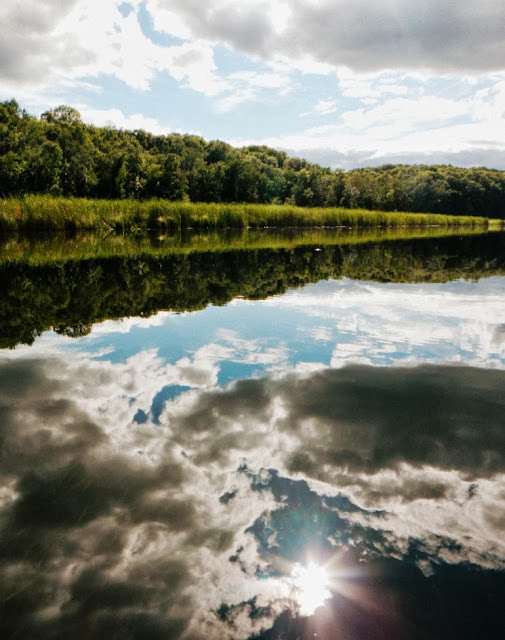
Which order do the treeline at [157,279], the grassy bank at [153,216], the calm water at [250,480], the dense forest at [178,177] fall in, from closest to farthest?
the calm water at [250,480]
the treeline at [157,279]
the grassy bank at [153,216]
the dense forest at [178,177]

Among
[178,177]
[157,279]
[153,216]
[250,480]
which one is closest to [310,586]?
[250,480]

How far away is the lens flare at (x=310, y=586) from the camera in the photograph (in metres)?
1.87

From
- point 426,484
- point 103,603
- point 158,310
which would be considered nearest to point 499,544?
point 426,484

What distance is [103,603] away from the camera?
1.86m

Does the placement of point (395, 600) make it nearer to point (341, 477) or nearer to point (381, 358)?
point (341, 477)

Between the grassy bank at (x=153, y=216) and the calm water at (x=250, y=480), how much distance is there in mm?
22690

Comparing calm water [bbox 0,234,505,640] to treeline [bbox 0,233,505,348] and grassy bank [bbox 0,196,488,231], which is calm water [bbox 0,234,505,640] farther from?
grassy bank [bbox 0,196,488,231]

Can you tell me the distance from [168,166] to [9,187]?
23718 millimetres

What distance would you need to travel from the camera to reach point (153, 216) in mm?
33844

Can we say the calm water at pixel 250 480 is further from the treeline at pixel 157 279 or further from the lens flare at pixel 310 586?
the treeline at pixel 157 279

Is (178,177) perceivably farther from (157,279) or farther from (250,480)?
(250,480)

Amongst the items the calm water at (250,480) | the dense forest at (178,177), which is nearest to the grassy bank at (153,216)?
the dense forest at (178,177)

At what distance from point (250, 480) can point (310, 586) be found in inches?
31.5

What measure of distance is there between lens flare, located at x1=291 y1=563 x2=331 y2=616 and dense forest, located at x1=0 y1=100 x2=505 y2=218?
49.3 metres
